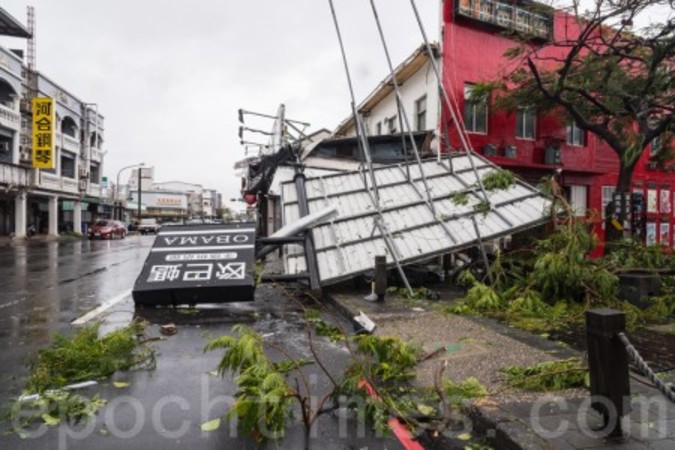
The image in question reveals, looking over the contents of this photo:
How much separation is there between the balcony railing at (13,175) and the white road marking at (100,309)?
26.4 meters

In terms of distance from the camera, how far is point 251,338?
12.9 feet

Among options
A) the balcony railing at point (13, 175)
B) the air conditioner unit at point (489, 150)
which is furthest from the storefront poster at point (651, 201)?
the balcony railing at point (13, 175)

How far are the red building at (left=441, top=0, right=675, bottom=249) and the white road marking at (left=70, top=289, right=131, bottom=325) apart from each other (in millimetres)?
11160

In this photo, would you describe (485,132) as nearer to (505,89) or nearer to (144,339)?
(505,89)

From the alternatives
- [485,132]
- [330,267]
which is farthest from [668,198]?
[330,267]

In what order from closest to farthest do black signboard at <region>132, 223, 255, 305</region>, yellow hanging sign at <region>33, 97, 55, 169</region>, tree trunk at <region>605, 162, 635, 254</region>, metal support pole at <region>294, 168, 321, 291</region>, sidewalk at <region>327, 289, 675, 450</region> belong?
sidewalk at <region>327, 289, 675, 450</region> → black signboard at <region>132, 223, 255, 305</region> → metal support pole at <region>294, 168, 321, 291</region> → tree trunk at <region>605, 162, 635, 254</region> → yellow hanging sign at <region>33, 97, 55, 169</region>

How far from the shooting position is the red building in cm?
1639

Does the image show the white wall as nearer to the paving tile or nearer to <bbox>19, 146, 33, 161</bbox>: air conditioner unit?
the paving tile

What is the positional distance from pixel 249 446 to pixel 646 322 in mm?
6611

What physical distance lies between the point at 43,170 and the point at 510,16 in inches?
1333

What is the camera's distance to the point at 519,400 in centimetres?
384

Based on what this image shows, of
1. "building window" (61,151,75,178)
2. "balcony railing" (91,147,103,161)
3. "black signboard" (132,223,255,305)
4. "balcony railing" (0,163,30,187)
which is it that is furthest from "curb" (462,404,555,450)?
"balcony railing" (91,147,103,161)

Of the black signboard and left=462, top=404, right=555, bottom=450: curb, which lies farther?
the black signboard

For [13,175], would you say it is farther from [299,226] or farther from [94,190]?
[299,226]
